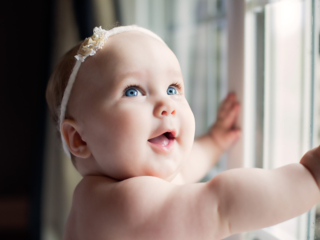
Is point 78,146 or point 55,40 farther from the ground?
point 55,40

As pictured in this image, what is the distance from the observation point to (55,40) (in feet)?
4.40

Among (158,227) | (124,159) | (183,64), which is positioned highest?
(183,64)

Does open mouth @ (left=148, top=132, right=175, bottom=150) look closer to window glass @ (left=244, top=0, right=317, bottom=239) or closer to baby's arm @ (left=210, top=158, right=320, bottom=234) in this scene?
baby's arm @ (left=210, top=158, right=320, bottom=234)

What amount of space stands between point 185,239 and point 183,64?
933 mm

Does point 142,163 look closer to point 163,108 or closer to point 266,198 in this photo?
point 163,108

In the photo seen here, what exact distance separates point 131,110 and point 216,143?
0.42m

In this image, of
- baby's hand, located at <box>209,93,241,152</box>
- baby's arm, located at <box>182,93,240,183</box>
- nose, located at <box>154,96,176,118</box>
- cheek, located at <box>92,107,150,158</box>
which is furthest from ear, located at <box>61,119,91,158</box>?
baby's hand, located at <box>209,93,241,152</box>

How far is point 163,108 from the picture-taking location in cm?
61

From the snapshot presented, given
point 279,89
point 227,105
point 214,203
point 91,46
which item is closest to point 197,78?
point 227,105

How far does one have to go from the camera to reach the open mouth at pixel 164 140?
63 cm

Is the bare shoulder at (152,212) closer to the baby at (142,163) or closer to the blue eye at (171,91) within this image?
the baby at (142,163)

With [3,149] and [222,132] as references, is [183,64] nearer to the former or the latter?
[222,132]

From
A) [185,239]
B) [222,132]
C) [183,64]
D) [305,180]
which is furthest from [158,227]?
[183,64]

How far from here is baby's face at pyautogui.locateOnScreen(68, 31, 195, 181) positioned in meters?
0.60
